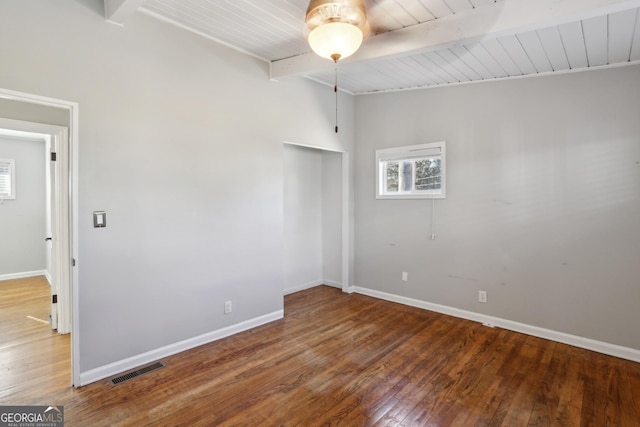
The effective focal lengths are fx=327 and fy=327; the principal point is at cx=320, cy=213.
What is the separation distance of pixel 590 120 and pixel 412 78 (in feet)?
5.85

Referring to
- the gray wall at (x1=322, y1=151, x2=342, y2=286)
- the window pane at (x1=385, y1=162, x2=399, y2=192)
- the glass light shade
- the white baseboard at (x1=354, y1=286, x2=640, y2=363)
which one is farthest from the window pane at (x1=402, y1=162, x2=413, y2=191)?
the glass light shade

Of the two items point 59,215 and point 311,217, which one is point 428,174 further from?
point 59,215

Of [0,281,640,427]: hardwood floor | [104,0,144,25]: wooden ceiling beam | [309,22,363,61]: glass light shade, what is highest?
[104,0,144,25]: wooden ceiling beam

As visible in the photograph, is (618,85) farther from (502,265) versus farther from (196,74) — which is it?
(196,74)

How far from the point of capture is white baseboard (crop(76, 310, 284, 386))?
2521mm

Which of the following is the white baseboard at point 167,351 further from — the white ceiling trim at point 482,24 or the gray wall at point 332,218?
the white ceiling trim at point 482,24

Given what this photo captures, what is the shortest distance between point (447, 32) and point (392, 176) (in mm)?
2290

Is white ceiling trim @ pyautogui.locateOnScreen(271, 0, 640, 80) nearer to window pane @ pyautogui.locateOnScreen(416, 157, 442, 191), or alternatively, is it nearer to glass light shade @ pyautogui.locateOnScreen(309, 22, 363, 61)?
glass light shade @ pyautogui.locateOnScreen(309, 22, 363, 61)

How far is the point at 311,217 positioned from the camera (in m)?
5.18

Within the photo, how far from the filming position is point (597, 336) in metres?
3.07

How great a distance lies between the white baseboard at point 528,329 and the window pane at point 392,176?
1487 mm

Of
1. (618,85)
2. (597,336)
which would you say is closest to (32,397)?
(597,336)

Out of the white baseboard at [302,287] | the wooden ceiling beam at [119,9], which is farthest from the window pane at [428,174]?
the wooden ceiling beam at [119,9]

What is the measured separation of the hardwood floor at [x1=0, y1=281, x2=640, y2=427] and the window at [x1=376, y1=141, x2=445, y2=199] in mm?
1696
